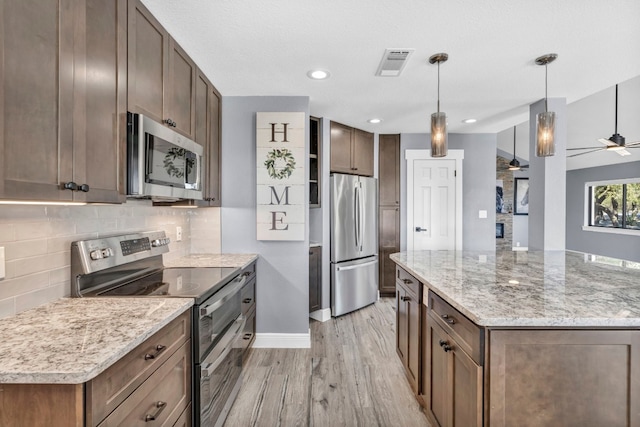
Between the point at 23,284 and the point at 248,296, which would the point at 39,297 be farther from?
the point at 248,296

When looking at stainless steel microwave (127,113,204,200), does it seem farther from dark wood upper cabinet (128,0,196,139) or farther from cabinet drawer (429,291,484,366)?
cabinet drawer (429,291,484,366)

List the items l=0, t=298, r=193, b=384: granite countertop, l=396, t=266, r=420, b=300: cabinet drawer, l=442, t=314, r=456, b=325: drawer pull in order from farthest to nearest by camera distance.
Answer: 1. l=396, t=266, r=420, b=300: cabinet drawer
2. l=442, t=314, r=456, b=325: drawer pull
3. l=0, t=298, r=193, b=384: granite countertop

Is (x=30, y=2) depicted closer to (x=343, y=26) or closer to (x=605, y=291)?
(x=343, y=26)

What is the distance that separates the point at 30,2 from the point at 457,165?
15.0 ft

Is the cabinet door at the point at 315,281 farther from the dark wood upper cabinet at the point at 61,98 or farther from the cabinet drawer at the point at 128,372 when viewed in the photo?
the dark wood upper cabinet at the point at 61,98

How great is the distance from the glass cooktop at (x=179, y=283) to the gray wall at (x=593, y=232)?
23.8 feet

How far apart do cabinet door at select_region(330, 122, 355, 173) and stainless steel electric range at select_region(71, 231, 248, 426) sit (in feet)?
6.97

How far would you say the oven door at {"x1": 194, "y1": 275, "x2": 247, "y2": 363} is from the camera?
5.09 feet

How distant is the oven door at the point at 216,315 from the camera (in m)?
1.55

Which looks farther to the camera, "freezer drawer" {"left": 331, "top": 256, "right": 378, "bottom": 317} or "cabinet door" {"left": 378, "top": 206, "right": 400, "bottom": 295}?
"cabinet door" {"left": 378, "top": 206, "right": 400, "bottom": 295}

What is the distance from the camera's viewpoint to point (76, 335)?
1.04 metres

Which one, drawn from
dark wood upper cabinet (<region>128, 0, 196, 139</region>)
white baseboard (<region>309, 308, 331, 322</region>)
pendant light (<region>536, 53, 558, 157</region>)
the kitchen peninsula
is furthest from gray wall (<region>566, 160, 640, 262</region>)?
dark wood upper cabinet (<region>128, 0, 196, 139</region>)

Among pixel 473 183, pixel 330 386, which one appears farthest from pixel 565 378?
pixel 473 183

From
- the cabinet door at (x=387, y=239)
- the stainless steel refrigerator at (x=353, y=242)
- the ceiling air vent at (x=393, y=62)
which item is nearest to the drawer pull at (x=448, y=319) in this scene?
the ceiling air vent at (x=393, y=62)
